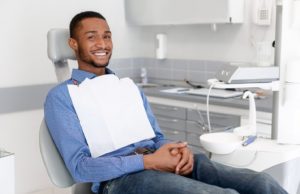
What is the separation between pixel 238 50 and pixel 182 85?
0.66m

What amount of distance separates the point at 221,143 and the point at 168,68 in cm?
234

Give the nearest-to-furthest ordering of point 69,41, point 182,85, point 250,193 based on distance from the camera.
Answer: point 250,193 < point 69,41 < point 182,85

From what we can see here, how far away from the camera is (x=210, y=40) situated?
12.1ft

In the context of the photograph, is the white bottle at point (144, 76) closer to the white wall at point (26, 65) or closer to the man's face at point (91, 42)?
the white wall at point (26, 65)

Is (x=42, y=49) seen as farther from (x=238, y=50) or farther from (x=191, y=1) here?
(x=238, y=50)

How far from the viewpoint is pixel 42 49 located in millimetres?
3381

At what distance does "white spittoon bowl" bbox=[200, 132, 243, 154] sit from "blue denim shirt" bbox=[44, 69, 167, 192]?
330 millimetres

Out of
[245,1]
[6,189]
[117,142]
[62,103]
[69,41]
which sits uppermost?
[245,1]

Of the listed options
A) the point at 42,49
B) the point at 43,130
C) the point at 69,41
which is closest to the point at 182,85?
the point at 42,49

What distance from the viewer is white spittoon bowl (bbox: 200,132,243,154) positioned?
1748mm

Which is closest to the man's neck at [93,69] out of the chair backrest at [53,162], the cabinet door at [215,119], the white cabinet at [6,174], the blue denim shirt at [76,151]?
the blue denim shirt at [76,151]

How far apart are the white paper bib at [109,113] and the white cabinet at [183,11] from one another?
1470mm

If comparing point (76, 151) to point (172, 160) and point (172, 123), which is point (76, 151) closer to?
point (172, 160)

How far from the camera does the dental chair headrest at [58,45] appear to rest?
2.00 metres
